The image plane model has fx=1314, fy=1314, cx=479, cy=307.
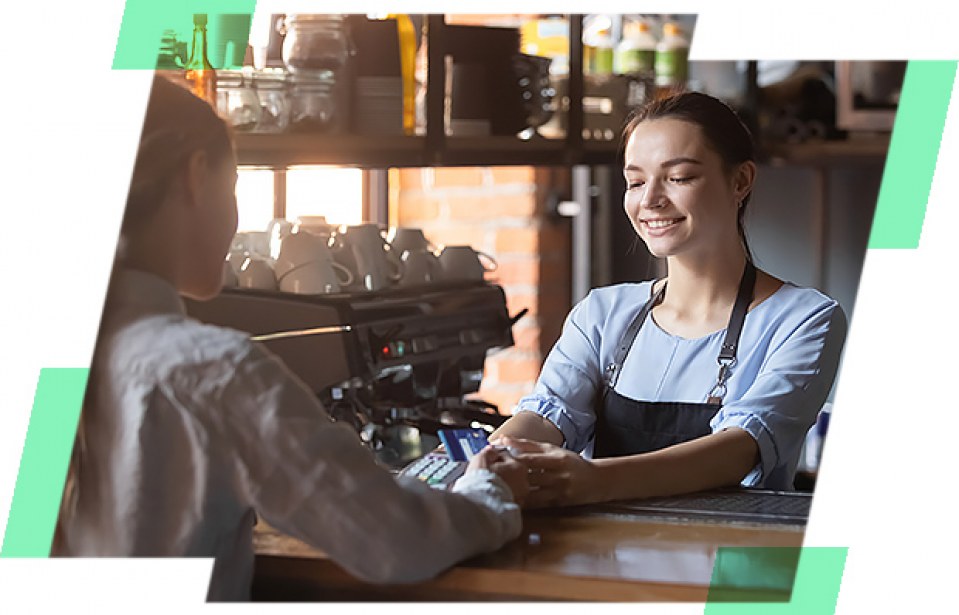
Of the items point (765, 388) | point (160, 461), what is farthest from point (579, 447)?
point (160, 461)

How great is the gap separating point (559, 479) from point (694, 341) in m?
0.49

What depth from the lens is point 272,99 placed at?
1.91 meters

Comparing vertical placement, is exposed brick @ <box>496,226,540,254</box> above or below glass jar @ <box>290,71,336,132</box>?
below

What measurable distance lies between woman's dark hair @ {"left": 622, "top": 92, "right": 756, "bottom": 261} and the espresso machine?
19.1 inches

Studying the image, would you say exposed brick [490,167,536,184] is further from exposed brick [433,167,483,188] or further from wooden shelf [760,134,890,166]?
wooden shelf [760,134,890,166]

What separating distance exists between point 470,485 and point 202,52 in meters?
0.84

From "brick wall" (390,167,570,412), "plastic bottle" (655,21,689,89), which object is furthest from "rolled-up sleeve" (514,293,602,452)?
"brick wall" (390,167,570,412)

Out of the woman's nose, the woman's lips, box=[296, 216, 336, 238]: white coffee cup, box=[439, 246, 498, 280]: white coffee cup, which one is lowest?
box=[439, 246, 498, 280]: white coffee cup

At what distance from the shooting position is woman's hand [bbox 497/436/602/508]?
139 cm

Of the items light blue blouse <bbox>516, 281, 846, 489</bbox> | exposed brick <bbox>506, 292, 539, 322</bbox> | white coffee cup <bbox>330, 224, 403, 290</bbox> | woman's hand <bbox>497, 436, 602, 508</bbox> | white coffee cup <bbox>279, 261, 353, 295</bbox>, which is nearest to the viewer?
woman's hand <bbox>497, 436, 602, 508</bbox>

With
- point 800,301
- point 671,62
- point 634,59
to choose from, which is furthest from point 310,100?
point 671,62

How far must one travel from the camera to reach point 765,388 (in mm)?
1671

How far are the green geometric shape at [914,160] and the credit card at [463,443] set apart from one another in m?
0.48

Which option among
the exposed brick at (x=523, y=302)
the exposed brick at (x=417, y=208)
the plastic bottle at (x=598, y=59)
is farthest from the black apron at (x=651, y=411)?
the exposed brick at (x=417, y=208)
